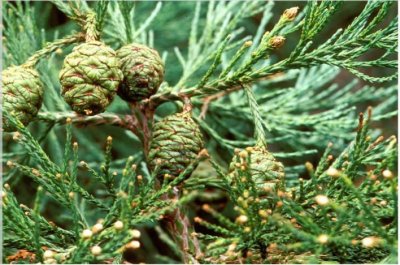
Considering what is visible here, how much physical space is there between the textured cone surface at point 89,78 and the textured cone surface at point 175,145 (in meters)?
0.13

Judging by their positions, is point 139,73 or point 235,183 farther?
point 139,73

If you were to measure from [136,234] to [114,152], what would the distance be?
52.9 inches

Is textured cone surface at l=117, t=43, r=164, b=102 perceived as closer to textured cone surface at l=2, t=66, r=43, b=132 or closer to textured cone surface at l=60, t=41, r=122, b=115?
textured cone surface at l=60, t=41, r=122, b=115

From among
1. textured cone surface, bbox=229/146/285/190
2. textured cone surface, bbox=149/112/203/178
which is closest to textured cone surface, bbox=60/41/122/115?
textured cone surface, bbox=149/112/203/178

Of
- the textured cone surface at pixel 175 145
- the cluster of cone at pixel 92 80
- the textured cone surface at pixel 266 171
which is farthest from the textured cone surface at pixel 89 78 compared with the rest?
the textured cone surface at pixel 266 171

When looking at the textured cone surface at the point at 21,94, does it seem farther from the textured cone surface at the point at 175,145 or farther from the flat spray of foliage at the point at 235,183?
the textured cone surface at the point at 175,145

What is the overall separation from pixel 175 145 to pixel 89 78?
205 millimetres

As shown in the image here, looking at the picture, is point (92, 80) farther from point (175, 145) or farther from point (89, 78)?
point (175, 145)

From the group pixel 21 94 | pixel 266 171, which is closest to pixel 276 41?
pixel 266 171

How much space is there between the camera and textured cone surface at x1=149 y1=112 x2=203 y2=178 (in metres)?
1.12

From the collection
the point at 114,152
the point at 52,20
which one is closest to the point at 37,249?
the point at 114,152

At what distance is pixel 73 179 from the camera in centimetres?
101

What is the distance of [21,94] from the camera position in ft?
3.68

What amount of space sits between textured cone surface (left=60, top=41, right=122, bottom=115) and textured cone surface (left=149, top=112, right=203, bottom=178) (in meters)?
0.13
